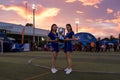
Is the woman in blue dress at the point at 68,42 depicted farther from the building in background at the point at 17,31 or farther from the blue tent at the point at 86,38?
the building in background at the point at 17,31

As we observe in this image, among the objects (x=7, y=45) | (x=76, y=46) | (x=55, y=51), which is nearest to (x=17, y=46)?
(x=7, y=45)

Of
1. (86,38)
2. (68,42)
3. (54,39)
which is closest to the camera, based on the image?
(68,42)

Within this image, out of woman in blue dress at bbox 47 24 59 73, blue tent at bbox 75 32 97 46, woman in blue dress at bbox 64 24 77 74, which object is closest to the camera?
woman in blue dress at bbox 64 24 77 74

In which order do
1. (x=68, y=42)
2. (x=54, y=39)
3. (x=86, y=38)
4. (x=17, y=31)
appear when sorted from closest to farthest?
(x=68, y=42) < (x=54, y=39) < (x=86, y=38) < (x=17, y=31)

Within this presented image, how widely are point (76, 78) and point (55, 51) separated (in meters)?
2.26

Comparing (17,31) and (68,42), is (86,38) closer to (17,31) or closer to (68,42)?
(17,31)

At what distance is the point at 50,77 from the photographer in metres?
13.1

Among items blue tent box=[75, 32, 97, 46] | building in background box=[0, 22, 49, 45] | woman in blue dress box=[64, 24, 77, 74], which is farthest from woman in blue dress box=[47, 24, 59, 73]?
building in background box=[0, 22, 49, 45]

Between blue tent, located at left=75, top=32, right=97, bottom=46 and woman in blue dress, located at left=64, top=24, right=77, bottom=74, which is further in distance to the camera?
blue tent, located at left=75, top=32, right=97, bottom=46

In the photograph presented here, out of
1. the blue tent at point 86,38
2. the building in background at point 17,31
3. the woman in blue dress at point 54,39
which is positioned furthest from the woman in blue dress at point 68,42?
the building in background at point 17,31

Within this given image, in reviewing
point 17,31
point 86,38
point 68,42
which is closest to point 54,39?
point 68,42

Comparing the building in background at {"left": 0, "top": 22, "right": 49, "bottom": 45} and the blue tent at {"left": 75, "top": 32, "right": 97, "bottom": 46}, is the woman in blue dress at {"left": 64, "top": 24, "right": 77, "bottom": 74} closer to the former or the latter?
the blue tent at {"left": 75, "top": 32, "right": 97, "bottom": 46}

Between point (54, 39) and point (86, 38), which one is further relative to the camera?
point (86, 38)

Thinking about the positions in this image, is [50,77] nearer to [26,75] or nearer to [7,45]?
[26,75]
